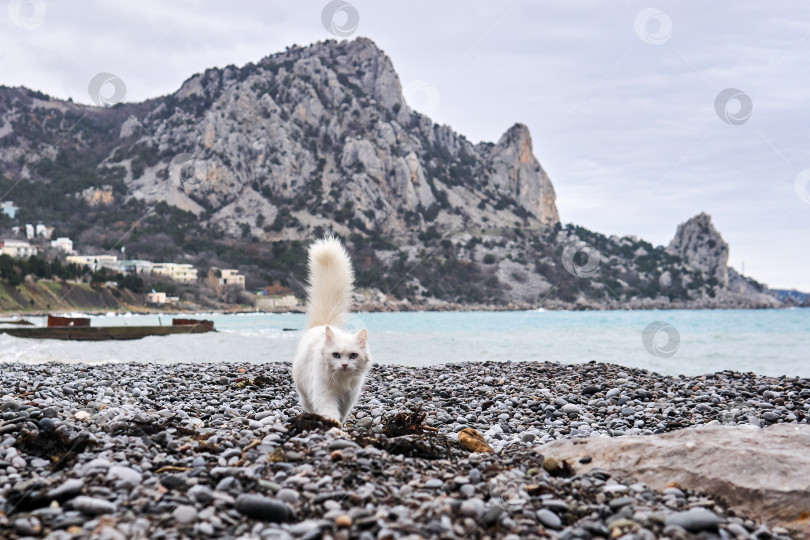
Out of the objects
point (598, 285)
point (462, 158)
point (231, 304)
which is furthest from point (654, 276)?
point (231, 304)

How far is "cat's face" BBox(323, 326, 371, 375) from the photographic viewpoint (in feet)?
19.0

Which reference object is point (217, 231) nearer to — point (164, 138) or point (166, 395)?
point (164, 138)

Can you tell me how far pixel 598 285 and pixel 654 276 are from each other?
45.2 ft

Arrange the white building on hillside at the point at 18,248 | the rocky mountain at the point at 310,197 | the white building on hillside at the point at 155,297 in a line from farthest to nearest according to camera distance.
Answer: the rocky mountain at the point at 310,197, the white building on hillside at the point at 155,297, the white building on hillside at the point at 18,248

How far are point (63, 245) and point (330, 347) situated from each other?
9253cm

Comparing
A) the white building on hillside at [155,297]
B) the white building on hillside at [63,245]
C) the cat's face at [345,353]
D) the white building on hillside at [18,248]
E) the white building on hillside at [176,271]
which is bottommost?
the white building on hillside at [155,297]

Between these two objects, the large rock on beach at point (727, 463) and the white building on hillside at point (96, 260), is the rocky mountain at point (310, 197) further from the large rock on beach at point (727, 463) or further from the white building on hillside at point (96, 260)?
the large rock on beach at point (727, 463)

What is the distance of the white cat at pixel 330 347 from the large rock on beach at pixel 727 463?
85.5 inches

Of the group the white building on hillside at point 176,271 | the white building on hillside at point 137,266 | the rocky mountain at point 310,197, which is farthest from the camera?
the rocky mountain at point 310,197

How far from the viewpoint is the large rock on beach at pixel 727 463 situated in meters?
3.37

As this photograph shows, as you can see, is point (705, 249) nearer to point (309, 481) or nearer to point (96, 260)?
point (96, 260)

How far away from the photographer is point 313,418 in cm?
499

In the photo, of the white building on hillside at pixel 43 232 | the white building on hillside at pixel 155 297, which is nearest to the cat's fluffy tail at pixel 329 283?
the white building on hillside at pixel 155 297

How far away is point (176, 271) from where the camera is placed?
85.3 metres
